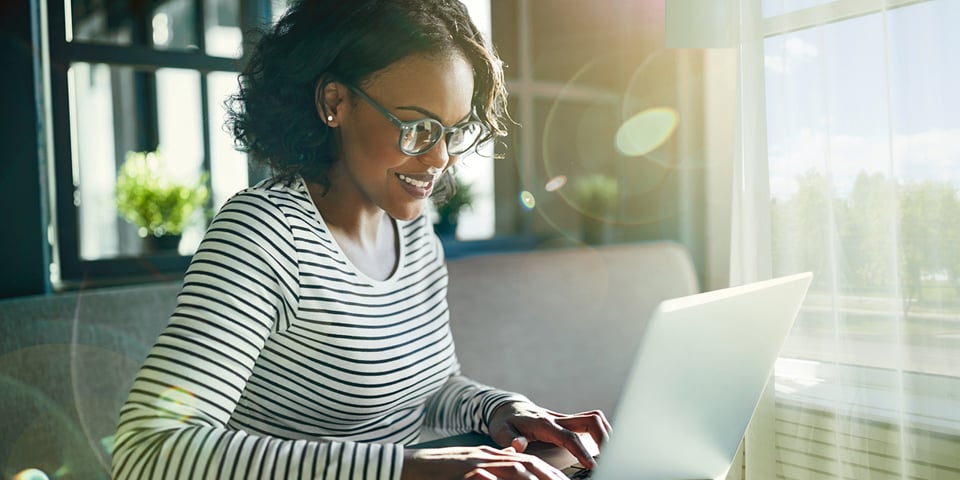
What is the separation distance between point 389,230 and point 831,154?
87cm

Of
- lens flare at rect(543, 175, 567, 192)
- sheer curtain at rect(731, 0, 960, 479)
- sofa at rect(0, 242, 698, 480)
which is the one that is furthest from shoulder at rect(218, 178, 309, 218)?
lens flare at rect(543, 175, 567, 192)

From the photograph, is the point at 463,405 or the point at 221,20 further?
the point at 221,20

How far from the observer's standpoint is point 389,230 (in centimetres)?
138

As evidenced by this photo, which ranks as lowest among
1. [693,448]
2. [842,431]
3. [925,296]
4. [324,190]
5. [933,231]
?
[842,431]

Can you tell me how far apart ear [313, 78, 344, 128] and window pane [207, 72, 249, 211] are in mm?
1144

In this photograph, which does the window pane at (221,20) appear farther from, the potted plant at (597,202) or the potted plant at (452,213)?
the potted plant at (597,202)

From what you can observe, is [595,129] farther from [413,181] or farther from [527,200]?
[413,181]

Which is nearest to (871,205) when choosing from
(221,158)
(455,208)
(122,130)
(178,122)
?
(455,208)

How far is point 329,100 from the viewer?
3.87 feet

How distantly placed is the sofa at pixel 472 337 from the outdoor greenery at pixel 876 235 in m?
0.80

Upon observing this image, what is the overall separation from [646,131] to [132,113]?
262 centimetres

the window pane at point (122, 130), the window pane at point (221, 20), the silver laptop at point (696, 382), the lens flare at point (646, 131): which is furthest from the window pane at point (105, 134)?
the silver laptop at point (696, 382)

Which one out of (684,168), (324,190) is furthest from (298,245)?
(684,168)

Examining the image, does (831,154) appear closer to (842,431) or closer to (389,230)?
(842,431)
